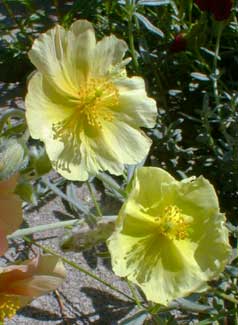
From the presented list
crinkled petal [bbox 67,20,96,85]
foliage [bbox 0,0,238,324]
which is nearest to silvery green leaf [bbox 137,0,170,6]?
foliage [bbox 0,0,238,324]

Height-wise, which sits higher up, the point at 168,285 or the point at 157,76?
the point at 157,76

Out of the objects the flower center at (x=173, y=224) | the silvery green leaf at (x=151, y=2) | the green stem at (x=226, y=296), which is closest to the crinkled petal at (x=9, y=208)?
the flower center at (x=173, y=224)

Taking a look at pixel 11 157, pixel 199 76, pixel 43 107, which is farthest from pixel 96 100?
pixel 199 76

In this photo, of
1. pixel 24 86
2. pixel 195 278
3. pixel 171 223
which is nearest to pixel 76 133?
pixel 171 223

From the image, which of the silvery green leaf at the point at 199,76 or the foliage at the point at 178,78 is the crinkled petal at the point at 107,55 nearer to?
the foliage at the point at 178,78

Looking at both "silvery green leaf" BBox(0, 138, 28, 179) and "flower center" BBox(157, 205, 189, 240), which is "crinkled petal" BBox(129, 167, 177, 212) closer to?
"flower center" BBox(157, 205, 189, 240)

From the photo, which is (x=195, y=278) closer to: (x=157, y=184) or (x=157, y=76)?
(x=157, y=184)

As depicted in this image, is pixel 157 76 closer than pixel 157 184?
No
